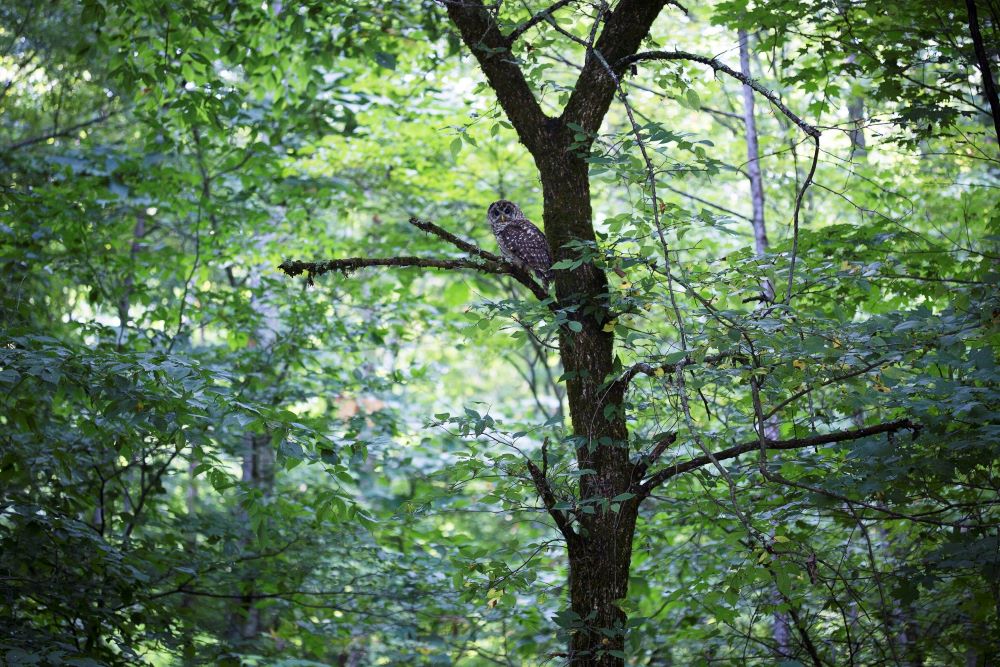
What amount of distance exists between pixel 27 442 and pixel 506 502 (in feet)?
7.86

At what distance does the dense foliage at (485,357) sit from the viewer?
267 centimetres

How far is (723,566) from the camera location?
3758 mm

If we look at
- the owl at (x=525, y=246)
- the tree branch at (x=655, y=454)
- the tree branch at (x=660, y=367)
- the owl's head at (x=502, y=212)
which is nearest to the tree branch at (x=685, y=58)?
the tree branch at (x=660, y=367)

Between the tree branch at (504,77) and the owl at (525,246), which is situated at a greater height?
the tree branch at (504,77)

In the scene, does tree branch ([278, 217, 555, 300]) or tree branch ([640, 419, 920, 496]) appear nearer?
tree branch ([640, 419, 920, 496])

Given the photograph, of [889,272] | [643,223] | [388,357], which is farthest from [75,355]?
[388,357]

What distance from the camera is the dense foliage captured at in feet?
8.76

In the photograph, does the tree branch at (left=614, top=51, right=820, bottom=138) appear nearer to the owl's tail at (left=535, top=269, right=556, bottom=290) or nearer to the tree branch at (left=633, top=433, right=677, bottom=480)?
the owl's tail at (left=535, top=269, right=556, bottom=290)

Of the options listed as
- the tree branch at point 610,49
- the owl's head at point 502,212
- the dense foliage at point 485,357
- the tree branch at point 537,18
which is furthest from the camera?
the owl's head at point 502,212

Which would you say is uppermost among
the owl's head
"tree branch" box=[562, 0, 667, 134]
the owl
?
the owl's head

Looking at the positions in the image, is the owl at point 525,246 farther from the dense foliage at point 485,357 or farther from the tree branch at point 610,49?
the tree branch at point 610,49

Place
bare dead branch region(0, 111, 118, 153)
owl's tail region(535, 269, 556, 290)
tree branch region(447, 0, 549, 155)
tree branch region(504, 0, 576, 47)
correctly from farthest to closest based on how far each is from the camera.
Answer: bare dead branch region(0, 111, 118, 153), owl's tail region(535, 269, 556, 290), tree branch region(447, 0, 549, 155), tree branch region(504, 0, 576, 47)

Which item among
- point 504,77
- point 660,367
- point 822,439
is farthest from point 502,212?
point 822,439

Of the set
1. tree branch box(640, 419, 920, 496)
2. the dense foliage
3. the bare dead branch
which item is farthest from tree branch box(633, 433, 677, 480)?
the bare dead branch
